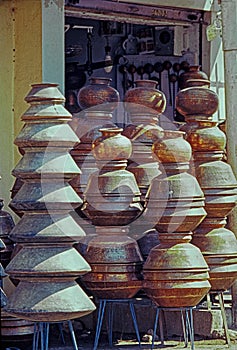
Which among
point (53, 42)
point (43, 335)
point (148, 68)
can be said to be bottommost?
point (43, 335)

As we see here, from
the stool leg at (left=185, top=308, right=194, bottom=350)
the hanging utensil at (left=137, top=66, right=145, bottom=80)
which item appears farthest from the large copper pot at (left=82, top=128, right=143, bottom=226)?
the hanging utensil at (left=137, top=66, right=145, bottom=80)

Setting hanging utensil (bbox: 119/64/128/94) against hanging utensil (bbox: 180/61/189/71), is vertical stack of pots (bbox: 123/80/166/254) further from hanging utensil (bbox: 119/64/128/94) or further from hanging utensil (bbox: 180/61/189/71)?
hanging utensil (bbox: 119/64/128/94)

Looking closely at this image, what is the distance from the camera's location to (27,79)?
6.68 m

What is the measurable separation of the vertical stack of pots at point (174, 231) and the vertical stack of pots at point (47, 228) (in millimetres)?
589

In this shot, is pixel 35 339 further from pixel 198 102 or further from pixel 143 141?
pixel 198 102

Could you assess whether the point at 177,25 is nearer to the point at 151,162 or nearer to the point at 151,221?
the point at 151,162

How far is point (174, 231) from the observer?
5438 millimetres

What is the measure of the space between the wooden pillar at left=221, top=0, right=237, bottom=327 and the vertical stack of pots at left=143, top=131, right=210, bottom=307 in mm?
975

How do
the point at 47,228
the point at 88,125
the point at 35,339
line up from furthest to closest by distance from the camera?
the point at 88,125 < the point at 35,339 < the point at 47,228

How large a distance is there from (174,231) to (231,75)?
5.11 feet

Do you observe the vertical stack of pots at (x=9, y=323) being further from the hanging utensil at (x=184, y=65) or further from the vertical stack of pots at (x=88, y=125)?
the hanging utensil at (x=184, y=65)

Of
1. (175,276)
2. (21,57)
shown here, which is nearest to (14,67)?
(21,57)

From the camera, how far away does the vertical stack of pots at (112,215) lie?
5.46 metres

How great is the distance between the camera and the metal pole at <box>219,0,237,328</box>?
6.41m
